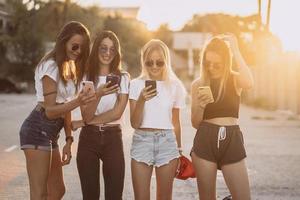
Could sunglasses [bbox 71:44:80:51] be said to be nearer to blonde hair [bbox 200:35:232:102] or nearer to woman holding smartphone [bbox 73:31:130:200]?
woman holding smartphone [bbox 73:31:130:200]

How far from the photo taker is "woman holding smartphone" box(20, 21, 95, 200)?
15.8ft

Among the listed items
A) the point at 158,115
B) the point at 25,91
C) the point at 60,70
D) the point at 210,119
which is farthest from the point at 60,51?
the point at 25,91

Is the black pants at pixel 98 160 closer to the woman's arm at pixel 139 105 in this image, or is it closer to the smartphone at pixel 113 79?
the woman's arm at pixel 139 105

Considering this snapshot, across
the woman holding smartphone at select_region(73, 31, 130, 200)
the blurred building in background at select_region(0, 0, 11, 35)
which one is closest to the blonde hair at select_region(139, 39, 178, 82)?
the woman holding smartphone at select_region(73, 31, 130, 200)

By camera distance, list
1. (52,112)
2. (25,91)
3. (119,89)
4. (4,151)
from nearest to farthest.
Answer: (52,112) → (119,89) → (4,151) → (25,91)

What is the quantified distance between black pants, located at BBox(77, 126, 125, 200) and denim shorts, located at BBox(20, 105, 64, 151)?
0.38m

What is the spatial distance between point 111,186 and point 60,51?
47.6 inches

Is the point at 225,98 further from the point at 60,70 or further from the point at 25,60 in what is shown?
the point at 25,60

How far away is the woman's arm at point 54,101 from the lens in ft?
15.7

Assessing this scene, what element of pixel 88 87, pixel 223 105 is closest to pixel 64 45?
pixel 88 87

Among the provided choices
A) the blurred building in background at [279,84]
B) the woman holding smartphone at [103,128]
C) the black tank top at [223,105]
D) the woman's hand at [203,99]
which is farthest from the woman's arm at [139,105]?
the blurred building in background at [279,84]

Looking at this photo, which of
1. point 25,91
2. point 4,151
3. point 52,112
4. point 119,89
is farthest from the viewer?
point 25,91

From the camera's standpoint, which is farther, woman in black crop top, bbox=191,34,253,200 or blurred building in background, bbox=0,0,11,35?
blurred building in background, bbox=0,0,11,35

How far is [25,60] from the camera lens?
53469mm
